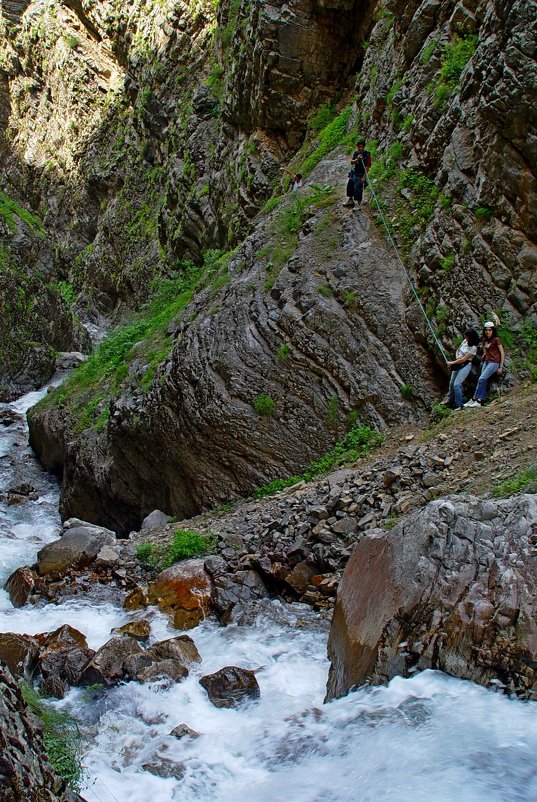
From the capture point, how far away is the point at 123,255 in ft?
107

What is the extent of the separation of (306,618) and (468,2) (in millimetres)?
11069

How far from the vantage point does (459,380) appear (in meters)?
9.70

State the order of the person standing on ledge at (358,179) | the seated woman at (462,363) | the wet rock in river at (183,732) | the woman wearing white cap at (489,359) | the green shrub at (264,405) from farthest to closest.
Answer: the person standing on ledge at (358,179), the green shrub at (264,405), the seated woman at (462,363), the woman wearing white cap at (489,359), the wet rock in river at (183,732)

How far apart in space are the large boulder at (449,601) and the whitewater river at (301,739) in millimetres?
185

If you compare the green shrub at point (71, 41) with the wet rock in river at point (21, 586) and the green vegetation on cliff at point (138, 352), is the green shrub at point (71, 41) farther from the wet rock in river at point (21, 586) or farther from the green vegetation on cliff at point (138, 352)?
the wet rock in river at point (21, 586)

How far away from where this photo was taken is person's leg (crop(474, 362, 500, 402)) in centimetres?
929

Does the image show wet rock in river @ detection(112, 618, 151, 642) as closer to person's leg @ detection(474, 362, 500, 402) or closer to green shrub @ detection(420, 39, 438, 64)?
person's leg @ detection(474, 362, 500, 402)

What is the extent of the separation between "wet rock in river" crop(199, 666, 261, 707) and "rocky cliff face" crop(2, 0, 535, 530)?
5466 mm

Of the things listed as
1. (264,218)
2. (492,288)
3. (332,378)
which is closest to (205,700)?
(332,378)

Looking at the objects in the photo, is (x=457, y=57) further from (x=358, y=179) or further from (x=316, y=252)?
(x=316, y=252)

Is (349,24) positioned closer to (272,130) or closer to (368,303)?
(272,130)

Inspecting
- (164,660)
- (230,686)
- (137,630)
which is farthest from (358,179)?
(230,686)

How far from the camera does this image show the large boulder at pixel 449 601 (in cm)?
471

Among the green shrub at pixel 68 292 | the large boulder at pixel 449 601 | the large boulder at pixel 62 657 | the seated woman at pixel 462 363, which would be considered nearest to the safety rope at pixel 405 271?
the seated woman at pixel 462 363
